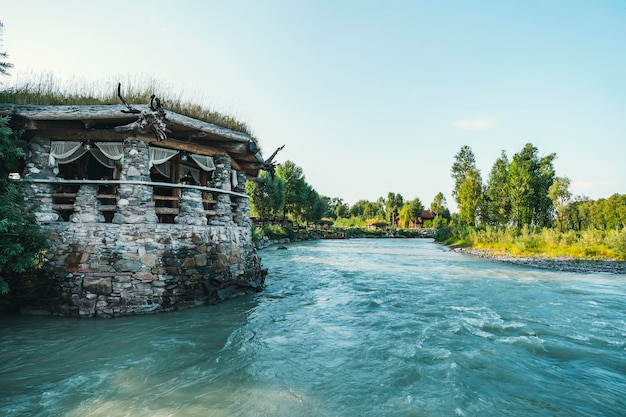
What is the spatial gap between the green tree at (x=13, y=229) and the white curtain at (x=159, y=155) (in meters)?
3.09

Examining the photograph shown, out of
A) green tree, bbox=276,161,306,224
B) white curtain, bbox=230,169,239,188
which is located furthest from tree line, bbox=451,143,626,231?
white curtain, bbox=230,169,239,188

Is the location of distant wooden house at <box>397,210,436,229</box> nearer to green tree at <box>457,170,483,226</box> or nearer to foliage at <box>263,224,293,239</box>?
green tree at <box>457,170,483,226</box>

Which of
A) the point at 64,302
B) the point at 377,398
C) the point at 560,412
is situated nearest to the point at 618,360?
the point at 560,412

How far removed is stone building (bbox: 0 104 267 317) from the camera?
8.47 metres

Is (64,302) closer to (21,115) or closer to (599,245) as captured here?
(21,115)

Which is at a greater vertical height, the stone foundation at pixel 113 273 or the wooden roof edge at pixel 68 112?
the wooden roof edge at pixel 68 112

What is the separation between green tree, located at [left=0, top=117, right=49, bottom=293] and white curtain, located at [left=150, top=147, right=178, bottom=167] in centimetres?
309

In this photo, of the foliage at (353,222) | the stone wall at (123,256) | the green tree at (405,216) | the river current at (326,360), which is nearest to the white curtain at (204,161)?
the stone wall at (123,256)

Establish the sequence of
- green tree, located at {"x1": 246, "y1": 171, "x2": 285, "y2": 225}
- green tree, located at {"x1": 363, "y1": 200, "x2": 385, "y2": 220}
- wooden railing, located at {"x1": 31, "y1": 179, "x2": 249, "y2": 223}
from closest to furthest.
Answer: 1. wooden railing, located at {"x1": 31, "y1": 179, "x2": 249, "y2": 223}
2. green tree, located at {"x1": 246, "y1": 171, "x2": 285, "y2": 225}
3. green tree, located at {"x1": 363, "y1": 200, "x2": 385, "y2": 220}

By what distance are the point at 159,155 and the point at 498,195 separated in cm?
4518

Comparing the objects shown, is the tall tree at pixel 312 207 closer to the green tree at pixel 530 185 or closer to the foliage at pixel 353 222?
the green tree at pixel 530 185

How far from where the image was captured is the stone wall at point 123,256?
845 cm

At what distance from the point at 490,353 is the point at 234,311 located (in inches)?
282

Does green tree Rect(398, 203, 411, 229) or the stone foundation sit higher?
green tree Rect(398, 203, 411, 229)
